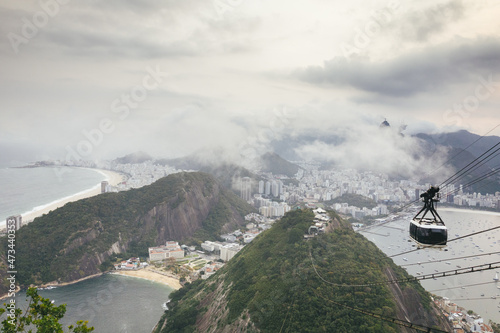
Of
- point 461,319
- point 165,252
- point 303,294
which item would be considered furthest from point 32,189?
point 461,319

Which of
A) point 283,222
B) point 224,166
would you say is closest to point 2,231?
point 283,222

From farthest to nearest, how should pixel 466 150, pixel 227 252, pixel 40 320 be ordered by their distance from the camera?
pixel 466 150
pixel 227 252
pixel 40 320

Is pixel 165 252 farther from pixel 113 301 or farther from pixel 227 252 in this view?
pixel 113 301

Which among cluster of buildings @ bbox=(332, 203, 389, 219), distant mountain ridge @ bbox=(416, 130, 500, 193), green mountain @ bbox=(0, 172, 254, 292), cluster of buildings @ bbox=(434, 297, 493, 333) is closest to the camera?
cluster of buildings @ bbox=(434, 297, 493, 333)

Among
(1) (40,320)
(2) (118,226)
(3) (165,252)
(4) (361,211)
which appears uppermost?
(1) (40,320)

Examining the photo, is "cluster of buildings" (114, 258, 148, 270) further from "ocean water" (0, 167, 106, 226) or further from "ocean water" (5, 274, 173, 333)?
"ocean water" (0, 167, 106, 226)

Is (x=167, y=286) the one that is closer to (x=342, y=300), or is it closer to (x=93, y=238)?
(x=93, y=238)

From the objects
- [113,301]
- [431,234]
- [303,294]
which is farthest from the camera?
[113,301]

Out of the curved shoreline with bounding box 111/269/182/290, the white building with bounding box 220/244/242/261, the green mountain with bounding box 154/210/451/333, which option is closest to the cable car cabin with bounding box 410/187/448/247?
the green mountain with bounding box 154/210/451/333
